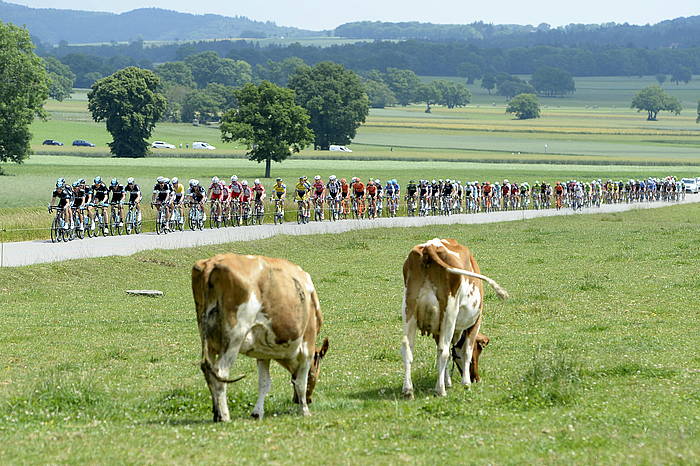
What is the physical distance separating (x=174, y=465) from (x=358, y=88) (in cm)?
15596

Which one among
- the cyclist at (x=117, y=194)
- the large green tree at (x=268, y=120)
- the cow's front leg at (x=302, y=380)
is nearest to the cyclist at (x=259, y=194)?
the cyclist at (x=117, y=194)

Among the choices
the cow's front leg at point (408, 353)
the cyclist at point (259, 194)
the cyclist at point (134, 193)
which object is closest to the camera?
the cow's front leg at point (408, 353)

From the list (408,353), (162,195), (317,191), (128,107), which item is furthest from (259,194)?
(128,107)

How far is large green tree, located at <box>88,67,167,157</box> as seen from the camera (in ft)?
451

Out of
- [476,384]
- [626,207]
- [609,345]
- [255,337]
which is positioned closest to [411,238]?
[609,345]

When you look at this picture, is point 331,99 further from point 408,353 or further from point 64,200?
point 408,353

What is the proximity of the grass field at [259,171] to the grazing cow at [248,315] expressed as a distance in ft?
168

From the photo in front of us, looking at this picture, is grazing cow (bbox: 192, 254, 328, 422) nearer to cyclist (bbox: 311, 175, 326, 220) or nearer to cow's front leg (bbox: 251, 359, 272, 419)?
cow's front leg (bbox: 251, 359, 272, 419)

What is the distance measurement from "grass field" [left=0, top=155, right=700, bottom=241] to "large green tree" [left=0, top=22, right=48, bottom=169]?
3.19 m

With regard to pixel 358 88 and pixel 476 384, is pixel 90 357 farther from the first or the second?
pixel 358 88

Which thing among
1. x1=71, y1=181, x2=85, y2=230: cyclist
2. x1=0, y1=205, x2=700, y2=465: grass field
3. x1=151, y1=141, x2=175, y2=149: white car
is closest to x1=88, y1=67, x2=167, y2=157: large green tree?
x1=151, y1=141, x2=175, y2=149: white car

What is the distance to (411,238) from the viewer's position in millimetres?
50031

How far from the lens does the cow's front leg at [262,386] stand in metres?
13.1

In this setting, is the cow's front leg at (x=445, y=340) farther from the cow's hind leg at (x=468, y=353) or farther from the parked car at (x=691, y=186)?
the parked car at (x=691, y=186)
